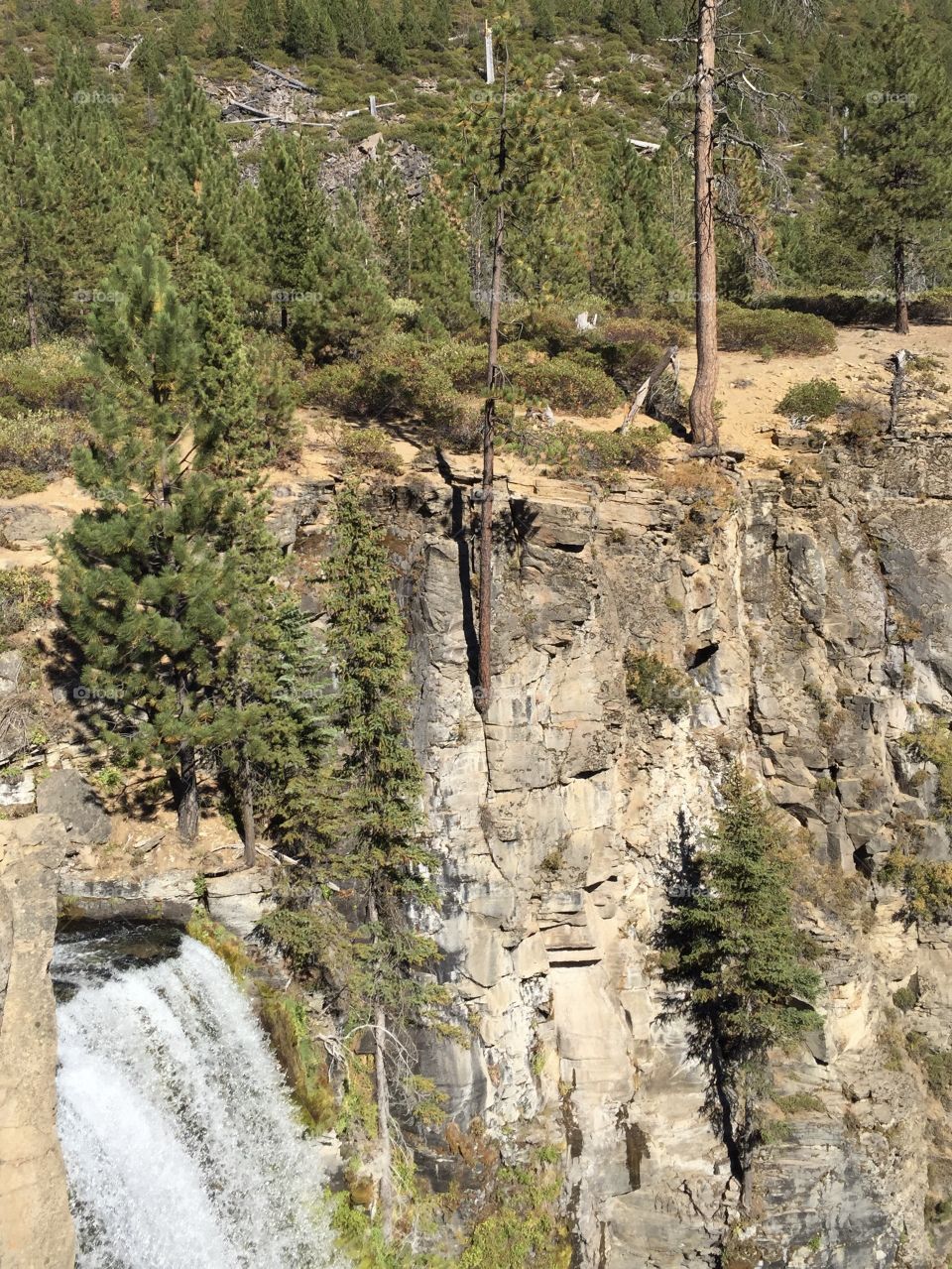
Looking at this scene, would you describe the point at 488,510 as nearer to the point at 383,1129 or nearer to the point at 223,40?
the point at 383,1129

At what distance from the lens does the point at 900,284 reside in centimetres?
2938

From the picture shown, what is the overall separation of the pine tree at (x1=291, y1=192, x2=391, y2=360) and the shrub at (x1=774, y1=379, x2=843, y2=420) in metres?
12.0

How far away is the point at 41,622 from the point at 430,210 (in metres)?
21.7

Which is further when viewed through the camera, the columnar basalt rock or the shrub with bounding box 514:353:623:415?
the shrub with bounding box 514:353:623:415

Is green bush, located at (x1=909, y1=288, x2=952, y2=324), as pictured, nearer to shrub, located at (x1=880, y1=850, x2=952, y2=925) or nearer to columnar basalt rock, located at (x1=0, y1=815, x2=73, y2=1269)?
shrub, located at (x1=880, y1=850, x2=952, y2=925)

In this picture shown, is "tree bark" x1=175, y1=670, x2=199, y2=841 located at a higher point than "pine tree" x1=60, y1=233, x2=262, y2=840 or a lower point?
lower

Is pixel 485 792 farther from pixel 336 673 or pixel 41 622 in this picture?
pixel 41 622

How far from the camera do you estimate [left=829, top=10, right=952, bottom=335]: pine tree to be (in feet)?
88.3

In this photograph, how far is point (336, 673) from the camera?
16406 mm

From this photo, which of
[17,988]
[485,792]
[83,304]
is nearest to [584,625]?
[485,792]

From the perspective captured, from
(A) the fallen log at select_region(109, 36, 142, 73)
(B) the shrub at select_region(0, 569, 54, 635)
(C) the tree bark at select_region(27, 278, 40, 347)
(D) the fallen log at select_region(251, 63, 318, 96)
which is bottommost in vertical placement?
(B) the shrub at select_region(0, 569, 54, 635)

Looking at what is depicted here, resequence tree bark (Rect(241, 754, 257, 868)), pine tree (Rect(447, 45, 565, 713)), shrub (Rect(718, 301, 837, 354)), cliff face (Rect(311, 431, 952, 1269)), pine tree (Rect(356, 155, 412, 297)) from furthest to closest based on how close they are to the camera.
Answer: pine tree (Rect(356, 155, 412, 297)) → shrub (Rect(718, 301, 837, 354)) → cliff face (Rect(311, 431, 952, 1269)) → pine tree (Rect(447, 45, 565, 713)) → tree bark (Rect(241, 754, 257, 868))

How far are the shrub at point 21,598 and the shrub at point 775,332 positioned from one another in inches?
910

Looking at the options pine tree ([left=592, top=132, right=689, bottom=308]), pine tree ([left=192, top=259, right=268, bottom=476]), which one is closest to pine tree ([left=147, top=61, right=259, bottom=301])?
pine tree ([left=192, top=259, right=268, bottom=476])
